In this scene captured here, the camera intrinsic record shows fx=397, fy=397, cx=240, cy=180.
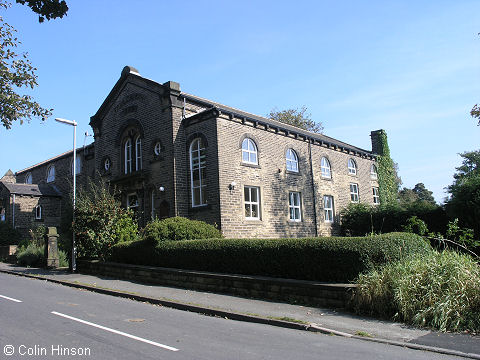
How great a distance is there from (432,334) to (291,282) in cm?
366

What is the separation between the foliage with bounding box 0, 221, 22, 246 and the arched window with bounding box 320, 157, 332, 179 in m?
21.4

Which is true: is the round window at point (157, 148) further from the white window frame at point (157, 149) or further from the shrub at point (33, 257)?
the shrub at point (33, 257)

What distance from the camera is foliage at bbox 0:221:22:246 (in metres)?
27.0

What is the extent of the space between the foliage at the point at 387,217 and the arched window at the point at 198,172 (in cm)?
1037

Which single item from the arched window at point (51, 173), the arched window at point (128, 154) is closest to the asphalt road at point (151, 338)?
the arched window at point (128, 154)

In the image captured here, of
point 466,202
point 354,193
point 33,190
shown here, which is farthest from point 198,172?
point 33,190

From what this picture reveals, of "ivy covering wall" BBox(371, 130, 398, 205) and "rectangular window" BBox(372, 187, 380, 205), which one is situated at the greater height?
"ivy covering wall" BBox(371, 130, 398, 205)

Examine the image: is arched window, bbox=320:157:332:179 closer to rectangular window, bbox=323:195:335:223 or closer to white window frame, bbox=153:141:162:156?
rectangular window, bbox=323:195:335:223

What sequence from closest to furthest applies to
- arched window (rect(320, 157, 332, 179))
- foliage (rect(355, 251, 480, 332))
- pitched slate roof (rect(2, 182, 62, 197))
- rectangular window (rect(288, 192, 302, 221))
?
foliage (rect(355, 251, 480, 332)), rectangular window (rect(288, 192, 302, 221)), arched window (rect(320, 157, 332, 179)), pitched slate roof (rect(2, 182, 62, 197))

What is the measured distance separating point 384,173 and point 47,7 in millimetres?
30106

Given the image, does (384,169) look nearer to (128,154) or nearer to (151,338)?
(128,154)

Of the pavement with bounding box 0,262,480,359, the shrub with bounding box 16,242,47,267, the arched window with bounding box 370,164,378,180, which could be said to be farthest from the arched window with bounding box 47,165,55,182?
the arched window with bounding box 370,164,378,180

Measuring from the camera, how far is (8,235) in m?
27.4

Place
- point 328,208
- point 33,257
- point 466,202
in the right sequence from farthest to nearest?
1. point 328,208
2. point 33,257
3. point 466,202
